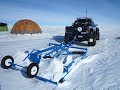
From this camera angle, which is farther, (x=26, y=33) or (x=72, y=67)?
(x=26, y=33)

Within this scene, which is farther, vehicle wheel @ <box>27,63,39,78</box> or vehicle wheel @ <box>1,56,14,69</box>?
vehicle wheel @ <box>1,56,14,69</box>

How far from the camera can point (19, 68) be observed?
676cm

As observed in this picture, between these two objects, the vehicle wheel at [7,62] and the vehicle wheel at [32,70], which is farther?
the vehicle wheel at [7,62]

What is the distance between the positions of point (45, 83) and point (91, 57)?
137 inches

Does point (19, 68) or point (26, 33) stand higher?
point (26, 33)

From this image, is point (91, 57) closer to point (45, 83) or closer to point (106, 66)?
point (106, 66)

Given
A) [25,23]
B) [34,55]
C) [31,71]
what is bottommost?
[31,71]

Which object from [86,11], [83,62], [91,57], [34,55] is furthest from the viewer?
[86,11]

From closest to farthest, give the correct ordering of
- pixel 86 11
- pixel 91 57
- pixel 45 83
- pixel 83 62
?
1. pixel 45 83
2. pixel 83 62
3. pixel 91 57
4. pixel 86 11

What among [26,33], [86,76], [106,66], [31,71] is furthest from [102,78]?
[26,33]

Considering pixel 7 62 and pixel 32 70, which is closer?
pixel 32 70

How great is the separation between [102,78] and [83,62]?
198cm

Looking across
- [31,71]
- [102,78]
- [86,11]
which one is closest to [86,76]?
[102,78]

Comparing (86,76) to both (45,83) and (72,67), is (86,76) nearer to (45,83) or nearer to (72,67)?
(72,67)
